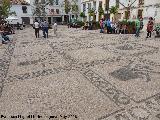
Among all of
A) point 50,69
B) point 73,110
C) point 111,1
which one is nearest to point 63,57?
point 50,69

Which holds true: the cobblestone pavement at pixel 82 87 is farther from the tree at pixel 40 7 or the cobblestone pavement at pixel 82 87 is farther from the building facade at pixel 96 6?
the tree at pixel 40 7

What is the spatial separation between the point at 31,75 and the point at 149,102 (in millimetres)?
4254

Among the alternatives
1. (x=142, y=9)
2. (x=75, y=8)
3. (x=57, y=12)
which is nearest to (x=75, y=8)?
(x=75, y=8)

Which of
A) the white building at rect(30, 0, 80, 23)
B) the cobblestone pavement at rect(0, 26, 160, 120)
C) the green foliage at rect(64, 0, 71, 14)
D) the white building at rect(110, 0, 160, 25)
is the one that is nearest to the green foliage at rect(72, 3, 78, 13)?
the green foliage at rect(64, 0, 71, 14)

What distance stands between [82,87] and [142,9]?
2317 cm

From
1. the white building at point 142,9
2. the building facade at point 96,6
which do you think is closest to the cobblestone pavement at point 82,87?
the white building at point 142,9

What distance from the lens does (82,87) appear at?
5766mm

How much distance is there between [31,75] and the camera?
7.05 metres

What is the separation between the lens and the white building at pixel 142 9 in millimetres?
23609

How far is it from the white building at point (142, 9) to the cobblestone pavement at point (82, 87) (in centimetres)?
1644

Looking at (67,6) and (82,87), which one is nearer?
(82,87)

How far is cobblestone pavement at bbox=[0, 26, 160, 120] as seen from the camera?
440 cm

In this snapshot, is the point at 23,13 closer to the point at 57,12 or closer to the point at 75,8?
the point at 57,12

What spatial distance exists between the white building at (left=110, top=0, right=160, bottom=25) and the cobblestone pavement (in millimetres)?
16440
